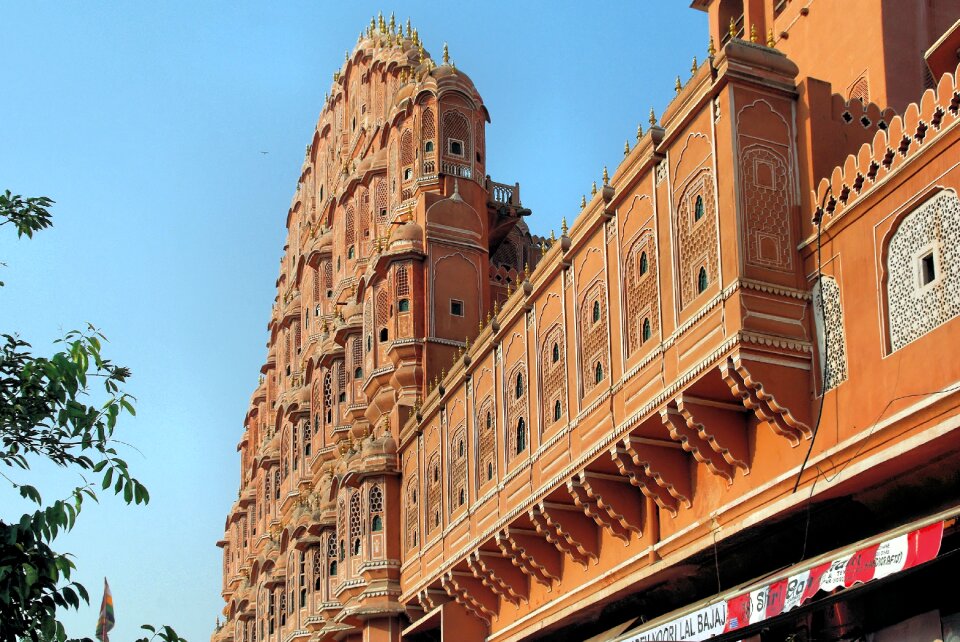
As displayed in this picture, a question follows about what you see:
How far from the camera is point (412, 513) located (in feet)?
93.2

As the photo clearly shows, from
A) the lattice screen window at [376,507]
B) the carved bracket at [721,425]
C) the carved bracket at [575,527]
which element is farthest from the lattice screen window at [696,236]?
the lattice screen window at [376,507]

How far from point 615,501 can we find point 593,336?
2267mm

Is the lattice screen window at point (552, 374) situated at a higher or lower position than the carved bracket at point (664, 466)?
higher

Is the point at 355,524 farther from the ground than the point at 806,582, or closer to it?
farther from the ground

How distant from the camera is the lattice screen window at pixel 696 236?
16.9 meters

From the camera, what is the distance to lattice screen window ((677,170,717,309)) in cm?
1686

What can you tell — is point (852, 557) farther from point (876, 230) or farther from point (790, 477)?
point (876, 230)

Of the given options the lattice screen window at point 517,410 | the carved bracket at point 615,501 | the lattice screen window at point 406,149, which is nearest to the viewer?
the carved bracket at point 615,501

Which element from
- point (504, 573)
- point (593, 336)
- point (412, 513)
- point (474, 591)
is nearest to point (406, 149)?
point (412, 513)

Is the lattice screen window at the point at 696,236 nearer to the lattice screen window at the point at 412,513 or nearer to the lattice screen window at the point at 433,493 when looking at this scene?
the lattice screen window at the point at 433,493

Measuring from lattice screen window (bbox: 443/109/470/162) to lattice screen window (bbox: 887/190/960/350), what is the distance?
19146 mm

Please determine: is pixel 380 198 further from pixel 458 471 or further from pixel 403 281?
pixel 458 471

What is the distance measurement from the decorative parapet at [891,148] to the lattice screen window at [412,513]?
13.9m

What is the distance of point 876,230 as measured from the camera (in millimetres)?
15070
